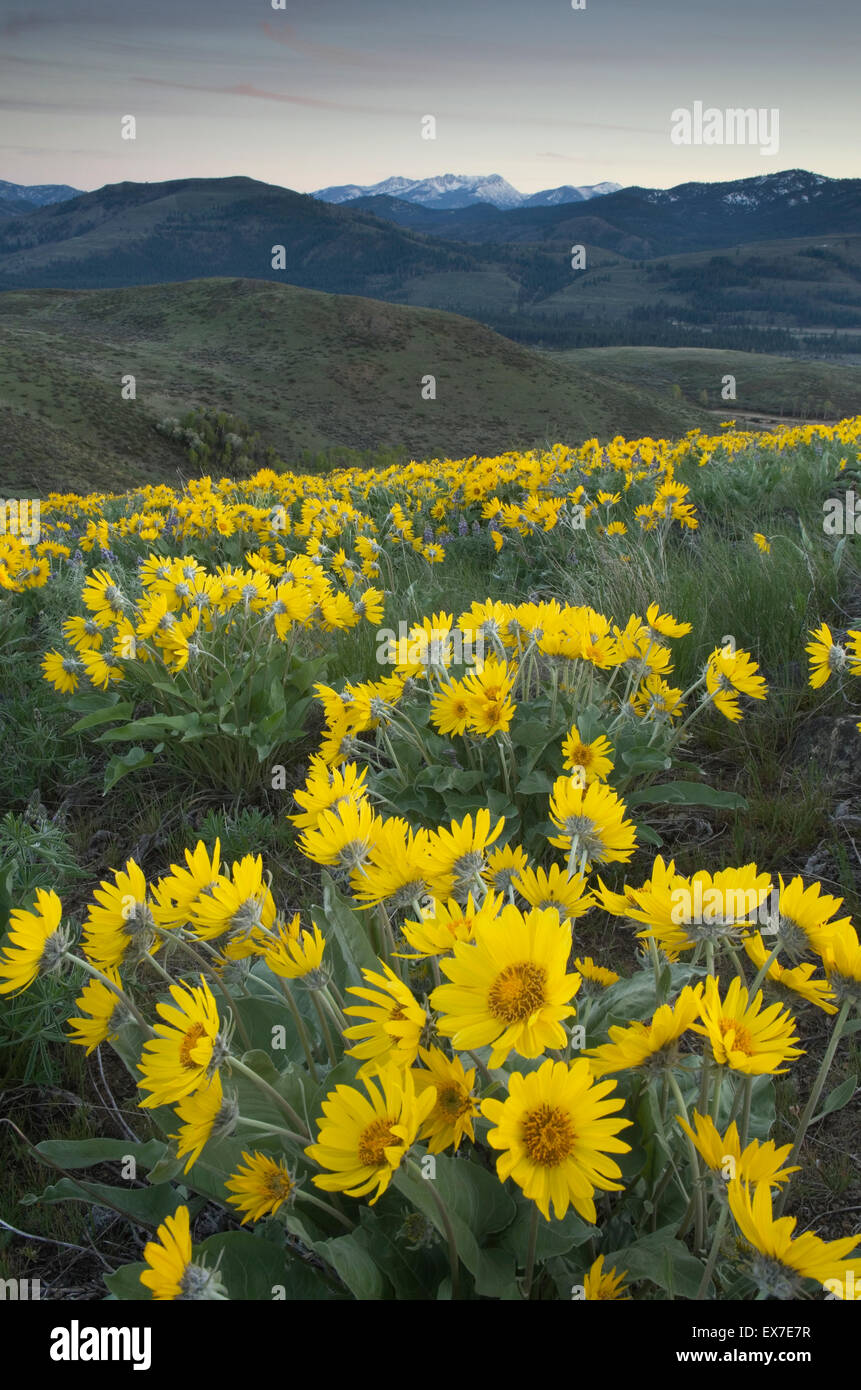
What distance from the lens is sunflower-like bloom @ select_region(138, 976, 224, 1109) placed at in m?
0.98

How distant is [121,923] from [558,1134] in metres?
0.70

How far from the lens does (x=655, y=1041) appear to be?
99cm

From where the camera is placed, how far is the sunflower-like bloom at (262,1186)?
107 cm

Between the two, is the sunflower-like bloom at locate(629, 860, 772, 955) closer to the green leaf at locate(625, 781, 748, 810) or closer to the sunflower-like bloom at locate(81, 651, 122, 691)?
the green leaf at locate(625, 781, 748, 810)

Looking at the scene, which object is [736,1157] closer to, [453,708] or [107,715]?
[453,708]

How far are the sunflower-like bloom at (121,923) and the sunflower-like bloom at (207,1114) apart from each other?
0.95ft

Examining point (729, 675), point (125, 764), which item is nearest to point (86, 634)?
point (125, 764)

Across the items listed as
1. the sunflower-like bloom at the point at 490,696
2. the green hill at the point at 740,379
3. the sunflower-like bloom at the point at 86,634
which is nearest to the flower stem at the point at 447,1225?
the sunflower-like bloom at the point at 490,696

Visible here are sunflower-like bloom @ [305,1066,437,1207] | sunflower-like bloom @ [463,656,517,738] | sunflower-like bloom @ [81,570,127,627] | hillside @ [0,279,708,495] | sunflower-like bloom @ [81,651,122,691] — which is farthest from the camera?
hillside @ [0,279,708,495]

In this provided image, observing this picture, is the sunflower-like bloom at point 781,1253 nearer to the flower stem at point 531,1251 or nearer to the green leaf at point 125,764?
the flower stem at point 531,1251

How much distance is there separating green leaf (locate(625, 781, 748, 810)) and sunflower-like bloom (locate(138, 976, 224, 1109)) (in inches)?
64.3

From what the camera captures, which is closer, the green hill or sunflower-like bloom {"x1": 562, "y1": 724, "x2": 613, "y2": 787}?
sunflower-like bloom {"x1": 562, "y1": 724, "x2": 613, "y2": 787}

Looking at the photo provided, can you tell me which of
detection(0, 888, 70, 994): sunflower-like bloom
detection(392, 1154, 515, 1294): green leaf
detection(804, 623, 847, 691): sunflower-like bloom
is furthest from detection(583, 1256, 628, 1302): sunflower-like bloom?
detection(804, 623, 847, 691): sunflower-like bloom
